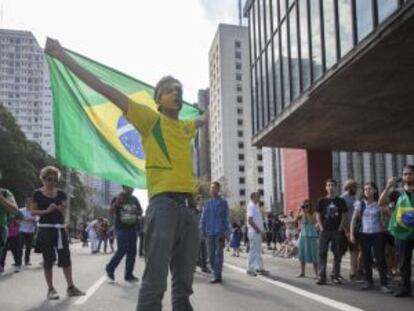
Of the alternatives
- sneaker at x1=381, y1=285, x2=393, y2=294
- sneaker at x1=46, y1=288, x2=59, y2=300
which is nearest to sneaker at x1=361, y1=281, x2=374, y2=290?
sneaker at x1=381, y1=285, x2=393, y2=294

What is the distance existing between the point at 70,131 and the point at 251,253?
7899 mm

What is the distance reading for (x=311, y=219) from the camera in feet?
45.2

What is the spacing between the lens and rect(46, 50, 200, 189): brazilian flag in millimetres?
6930

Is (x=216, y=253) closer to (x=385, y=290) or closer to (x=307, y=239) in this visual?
(x=307, y=239)

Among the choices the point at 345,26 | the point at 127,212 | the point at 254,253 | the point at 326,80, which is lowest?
the point at 254,253

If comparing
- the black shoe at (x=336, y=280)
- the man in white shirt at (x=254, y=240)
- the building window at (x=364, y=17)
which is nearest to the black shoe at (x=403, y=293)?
the black shoe at (x=336, y=280)

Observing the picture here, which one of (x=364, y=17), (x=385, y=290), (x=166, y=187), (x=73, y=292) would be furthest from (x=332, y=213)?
(x=364, y=17)

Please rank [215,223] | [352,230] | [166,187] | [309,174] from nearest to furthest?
[166,187] → [352,230] → [215,223] → [309,174]

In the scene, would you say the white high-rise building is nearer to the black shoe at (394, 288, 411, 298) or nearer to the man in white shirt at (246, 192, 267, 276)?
the man in white shirt at (246, 192, 267, 276)

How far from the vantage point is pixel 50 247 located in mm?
9336

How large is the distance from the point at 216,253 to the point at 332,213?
88.6 inches

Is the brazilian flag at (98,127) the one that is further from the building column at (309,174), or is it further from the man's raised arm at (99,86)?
the building column at (309,174)

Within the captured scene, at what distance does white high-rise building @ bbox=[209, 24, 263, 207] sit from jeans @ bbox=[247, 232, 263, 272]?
12383cm

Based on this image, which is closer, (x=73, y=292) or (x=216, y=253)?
(x=73, y=292)
